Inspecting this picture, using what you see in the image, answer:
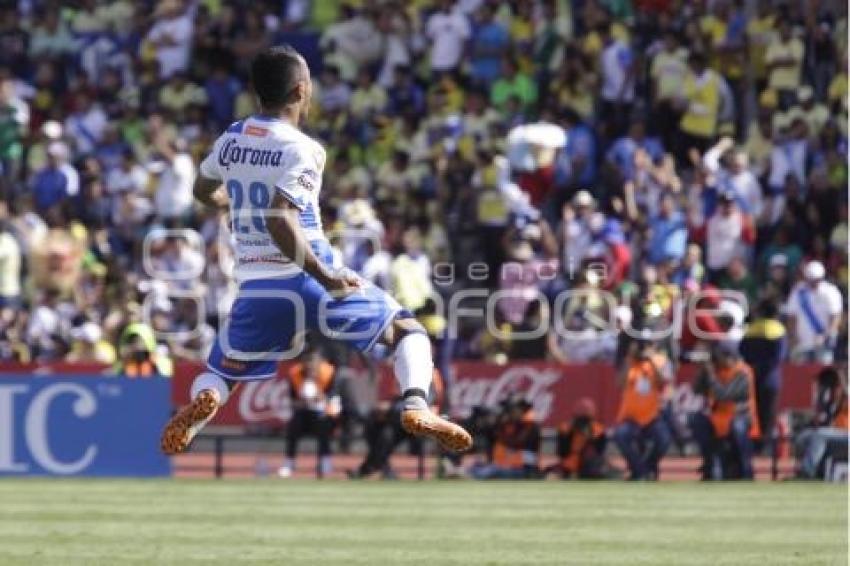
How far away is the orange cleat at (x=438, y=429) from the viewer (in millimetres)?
11484

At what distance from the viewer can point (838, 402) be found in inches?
870

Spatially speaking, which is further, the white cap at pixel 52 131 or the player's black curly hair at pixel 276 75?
the white cap at pixel 52 131

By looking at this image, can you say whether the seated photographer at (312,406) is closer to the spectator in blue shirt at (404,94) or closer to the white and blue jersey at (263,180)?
the spectator in blue shirt at (404,94)

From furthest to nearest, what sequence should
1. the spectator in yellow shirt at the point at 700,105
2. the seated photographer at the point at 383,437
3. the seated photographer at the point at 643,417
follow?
the spectator in yellow shirt at the point at 700,105 → the seated photographer at the point at 383,437 → the seated photographer at the point at 643,417

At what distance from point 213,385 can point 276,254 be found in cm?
81

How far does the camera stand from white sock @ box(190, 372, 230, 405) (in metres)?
12.0

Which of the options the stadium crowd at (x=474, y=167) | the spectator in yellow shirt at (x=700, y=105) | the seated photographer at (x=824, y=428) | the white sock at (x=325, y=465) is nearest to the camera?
the seated photographer at (x=824, y=428)

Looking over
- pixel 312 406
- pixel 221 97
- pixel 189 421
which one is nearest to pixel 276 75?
pixel 189 421

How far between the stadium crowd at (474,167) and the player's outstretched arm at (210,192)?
10.7 meters

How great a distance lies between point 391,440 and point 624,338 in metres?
2.55

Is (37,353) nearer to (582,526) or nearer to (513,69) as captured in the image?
(513,69)

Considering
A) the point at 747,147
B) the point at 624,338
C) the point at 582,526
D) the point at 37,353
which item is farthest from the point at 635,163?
the point at 582,526

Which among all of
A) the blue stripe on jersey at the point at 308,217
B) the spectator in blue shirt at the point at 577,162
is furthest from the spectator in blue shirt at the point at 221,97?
the blue stripe on jersey at the point at 308,217

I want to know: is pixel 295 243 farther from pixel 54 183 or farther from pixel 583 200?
pixel 54 183
